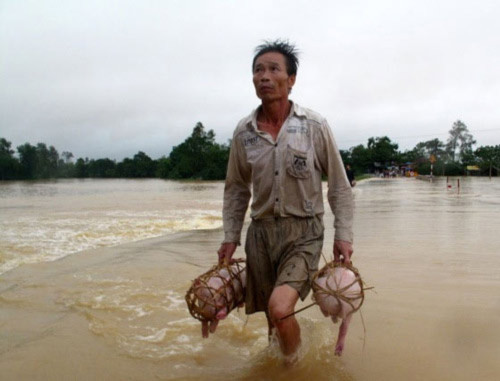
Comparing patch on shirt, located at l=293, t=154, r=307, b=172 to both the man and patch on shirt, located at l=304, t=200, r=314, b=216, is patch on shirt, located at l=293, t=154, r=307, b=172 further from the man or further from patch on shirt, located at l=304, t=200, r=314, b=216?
patch on shirt, located at l=304, t=200, r=314, b=216

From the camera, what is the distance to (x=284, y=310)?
239 cm

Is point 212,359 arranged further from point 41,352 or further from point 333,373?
point 41,352

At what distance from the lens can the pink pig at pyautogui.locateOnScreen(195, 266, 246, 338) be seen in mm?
2691

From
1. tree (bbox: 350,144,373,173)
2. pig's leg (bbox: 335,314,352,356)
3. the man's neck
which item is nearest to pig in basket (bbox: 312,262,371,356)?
pig's leg (bbox: 335,314,352,356)

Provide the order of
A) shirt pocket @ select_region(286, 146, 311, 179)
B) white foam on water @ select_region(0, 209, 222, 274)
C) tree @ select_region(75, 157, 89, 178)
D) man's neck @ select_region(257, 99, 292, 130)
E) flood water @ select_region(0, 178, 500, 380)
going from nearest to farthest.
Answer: shirt pocket @ select_region(286, 146, 311, 179), man's neck @ select_region(257, 99, 292, 130), flood water @ select_region(0, 178, 500, 380), white foam on water @ select_region(0, 209, 222, 274), tree @ select_region(75, 157, 89, 178)

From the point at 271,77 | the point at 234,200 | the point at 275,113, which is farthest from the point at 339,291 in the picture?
the point at 271,77

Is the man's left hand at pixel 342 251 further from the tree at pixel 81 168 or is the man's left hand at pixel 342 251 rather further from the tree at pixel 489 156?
the tree at pixel 81 168

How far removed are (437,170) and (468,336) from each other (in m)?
92.0

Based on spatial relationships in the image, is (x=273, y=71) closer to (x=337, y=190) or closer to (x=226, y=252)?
(x=337, y=190)

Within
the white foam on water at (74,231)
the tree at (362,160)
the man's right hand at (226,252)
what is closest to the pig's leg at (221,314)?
the man's right hand at (226,252)

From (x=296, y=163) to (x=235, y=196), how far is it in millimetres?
543

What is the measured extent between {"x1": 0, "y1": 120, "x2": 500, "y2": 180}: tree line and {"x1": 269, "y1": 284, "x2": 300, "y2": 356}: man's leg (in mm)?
78322

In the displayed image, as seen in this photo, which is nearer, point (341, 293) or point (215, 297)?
point (341, 293)

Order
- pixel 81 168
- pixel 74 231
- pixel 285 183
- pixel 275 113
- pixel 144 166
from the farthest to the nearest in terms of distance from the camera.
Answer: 1. pixel 144 166
2. pixel 81 168
3. pixel 74 231
4. pixel 275 113
5. pixel 285 183
